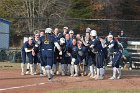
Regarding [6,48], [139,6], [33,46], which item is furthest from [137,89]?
[139,6]

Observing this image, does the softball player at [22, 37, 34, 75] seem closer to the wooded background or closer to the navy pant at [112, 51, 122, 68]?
the navy pant at [112, 51, 122, 68]

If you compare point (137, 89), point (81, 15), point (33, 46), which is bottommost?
point (137, 89)

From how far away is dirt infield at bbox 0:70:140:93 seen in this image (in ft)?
60.8

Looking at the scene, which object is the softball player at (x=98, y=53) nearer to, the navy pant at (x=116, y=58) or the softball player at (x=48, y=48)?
the navy pant at (x=116, y=58)

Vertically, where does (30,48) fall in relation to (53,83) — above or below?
above

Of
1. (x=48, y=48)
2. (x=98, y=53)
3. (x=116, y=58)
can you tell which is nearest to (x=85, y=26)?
(x=116, y=58)

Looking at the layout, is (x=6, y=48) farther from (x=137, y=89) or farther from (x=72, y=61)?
(x=137, y=89)

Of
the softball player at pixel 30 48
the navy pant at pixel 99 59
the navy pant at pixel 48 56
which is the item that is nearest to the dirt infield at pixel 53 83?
the navy pant at pixel 99 59

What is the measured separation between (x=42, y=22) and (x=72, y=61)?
10.2m

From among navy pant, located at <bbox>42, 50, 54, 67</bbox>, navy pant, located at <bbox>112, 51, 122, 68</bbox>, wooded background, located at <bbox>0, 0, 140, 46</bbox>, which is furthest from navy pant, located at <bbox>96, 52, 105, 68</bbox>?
wooded background, located at <bbox>0, 0, 140, 46</bbox>

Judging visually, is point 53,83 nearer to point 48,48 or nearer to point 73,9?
point 48,48

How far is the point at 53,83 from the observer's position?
66.3ft

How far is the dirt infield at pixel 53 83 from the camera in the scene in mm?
18547

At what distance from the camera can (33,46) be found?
23.5m
